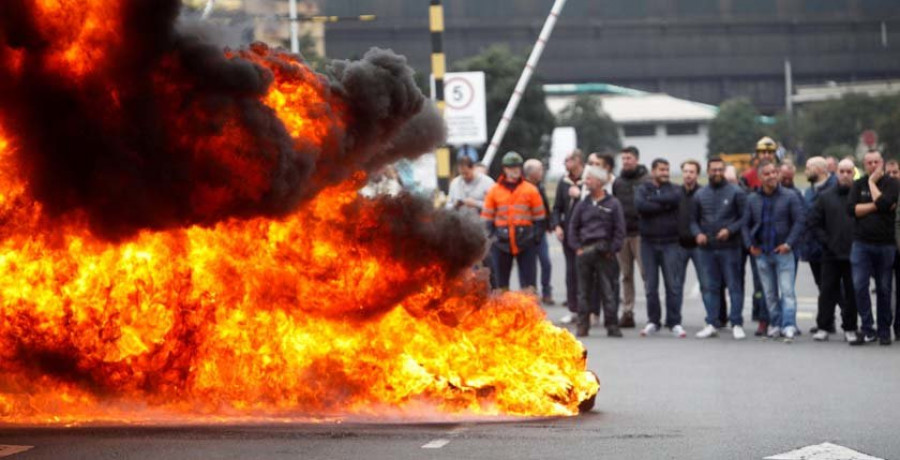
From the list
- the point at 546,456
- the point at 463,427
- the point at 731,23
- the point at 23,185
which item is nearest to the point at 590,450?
the point at 546,456

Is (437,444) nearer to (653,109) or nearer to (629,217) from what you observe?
(629,217)

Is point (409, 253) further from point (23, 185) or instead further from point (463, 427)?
point (23, 185)

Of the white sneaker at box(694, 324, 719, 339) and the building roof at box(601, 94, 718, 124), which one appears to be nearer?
the white sneaker at box(694, 324, 719, 339)

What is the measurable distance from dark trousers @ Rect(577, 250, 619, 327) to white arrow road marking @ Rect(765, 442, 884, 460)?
8.43 meters

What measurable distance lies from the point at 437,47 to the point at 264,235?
12.0m

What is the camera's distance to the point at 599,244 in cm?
1802

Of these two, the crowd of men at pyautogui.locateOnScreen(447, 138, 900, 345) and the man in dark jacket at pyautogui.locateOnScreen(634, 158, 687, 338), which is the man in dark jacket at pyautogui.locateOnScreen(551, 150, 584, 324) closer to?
the crowd of men at pyautogui.locateOnScreen(447, 138, 900, 345)

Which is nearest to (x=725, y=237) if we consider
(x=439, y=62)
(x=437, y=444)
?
(x=439, y=62)

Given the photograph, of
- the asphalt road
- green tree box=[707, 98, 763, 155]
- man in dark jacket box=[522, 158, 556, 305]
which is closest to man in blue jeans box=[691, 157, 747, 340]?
man in dark jacket box=[522, 158, 556, 305]

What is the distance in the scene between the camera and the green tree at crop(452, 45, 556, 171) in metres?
59.9

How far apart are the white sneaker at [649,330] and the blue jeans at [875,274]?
2637mm

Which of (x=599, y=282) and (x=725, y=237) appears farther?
(x=599, y=282)

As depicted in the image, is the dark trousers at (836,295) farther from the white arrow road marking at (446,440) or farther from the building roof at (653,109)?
the building roof at (653,109)

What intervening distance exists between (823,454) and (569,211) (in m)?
10.8
